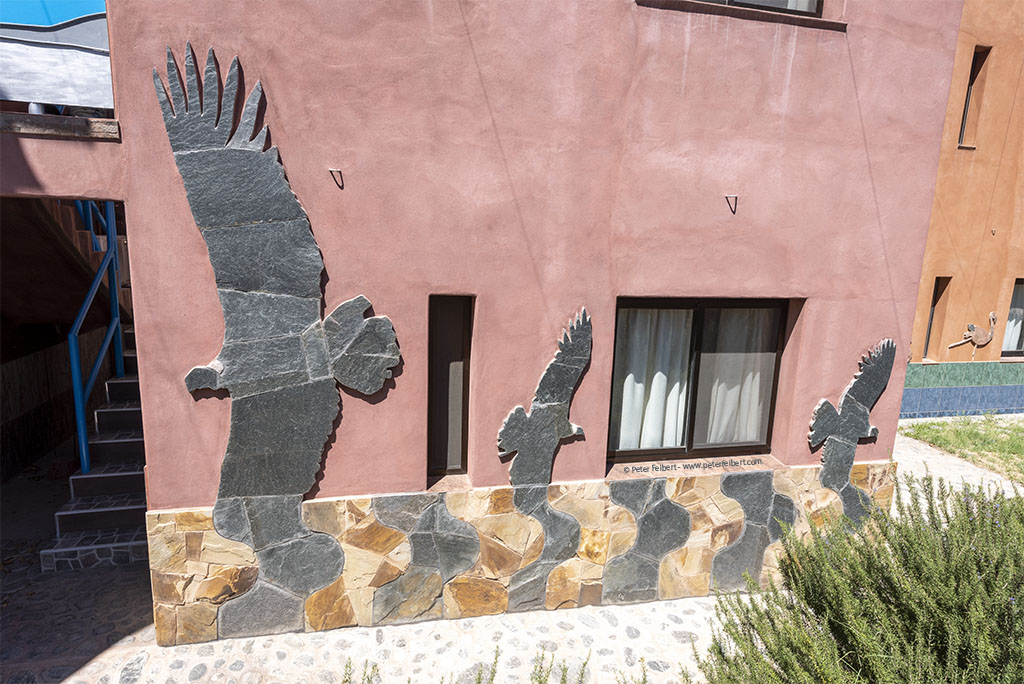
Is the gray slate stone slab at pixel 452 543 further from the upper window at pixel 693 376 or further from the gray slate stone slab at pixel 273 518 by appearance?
the upper window at pixel 693 376

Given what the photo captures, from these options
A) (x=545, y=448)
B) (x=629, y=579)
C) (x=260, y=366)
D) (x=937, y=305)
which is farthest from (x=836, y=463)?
(x=937, y=305)

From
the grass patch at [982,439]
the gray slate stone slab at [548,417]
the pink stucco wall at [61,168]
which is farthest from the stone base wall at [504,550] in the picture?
the grass patch at [982,439]

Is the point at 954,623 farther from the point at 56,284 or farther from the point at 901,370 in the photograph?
the point at 56,284

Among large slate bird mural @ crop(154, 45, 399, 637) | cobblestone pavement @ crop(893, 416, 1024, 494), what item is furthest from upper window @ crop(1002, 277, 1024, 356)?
large slate bird mural @ crop(154, 45, 399, 637)

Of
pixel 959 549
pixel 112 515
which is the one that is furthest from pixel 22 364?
pixel 959 549

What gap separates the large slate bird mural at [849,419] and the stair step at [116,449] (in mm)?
6208

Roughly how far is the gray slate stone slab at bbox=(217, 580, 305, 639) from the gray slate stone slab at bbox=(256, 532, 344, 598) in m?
0.07

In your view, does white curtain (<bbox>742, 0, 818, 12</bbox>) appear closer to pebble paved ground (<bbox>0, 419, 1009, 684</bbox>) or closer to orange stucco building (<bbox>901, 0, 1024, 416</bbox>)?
pebble paved ground (<bbox>0, 419, 1009, 684</bbox>)

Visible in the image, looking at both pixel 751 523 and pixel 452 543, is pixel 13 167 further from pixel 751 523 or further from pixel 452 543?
pixel 751 523

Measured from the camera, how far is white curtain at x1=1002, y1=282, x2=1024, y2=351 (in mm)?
10938

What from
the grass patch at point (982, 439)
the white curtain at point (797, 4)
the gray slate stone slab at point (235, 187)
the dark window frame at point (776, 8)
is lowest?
the grass patch at point (982, 439)

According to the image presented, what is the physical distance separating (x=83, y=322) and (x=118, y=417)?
1.18 meters

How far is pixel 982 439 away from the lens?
9.16m

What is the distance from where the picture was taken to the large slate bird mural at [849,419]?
4902mm
